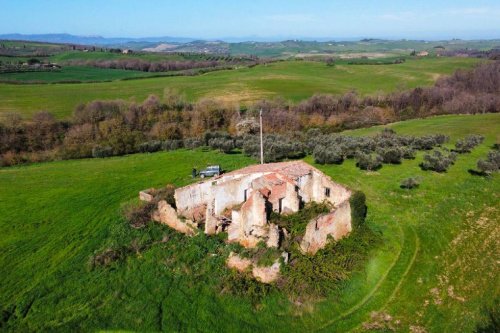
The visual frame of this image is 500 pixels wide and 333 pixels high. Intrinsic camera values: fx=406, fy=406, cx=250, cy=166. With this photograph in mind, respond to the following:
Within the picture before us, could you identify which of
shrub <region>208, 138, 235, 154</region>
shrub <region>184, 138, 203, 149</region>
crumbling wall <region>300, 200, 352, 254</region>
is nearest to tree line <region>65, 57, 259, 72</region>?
shrub <region>184, 138, 203, 149</region>

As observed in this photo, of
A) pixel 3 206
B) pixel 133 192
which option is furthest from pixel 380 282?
pixel 3 206

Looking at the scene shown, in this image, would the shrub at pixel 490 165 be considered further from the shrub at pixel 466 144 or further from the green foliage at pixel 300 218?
the green foliage at pixel 300 218

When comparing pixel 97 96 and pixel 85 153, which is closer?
pixel 85 153

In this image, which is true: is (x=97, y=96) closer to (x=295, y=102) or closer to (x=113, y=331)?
Answer: (x=295, y=102)

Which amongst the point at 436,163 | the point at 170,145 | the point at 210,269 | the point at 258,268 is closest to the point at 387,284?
the point at 258,268

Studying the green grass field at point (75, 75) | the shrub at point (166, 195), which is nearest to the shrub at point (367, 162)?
the shrub at point (166, 195)
